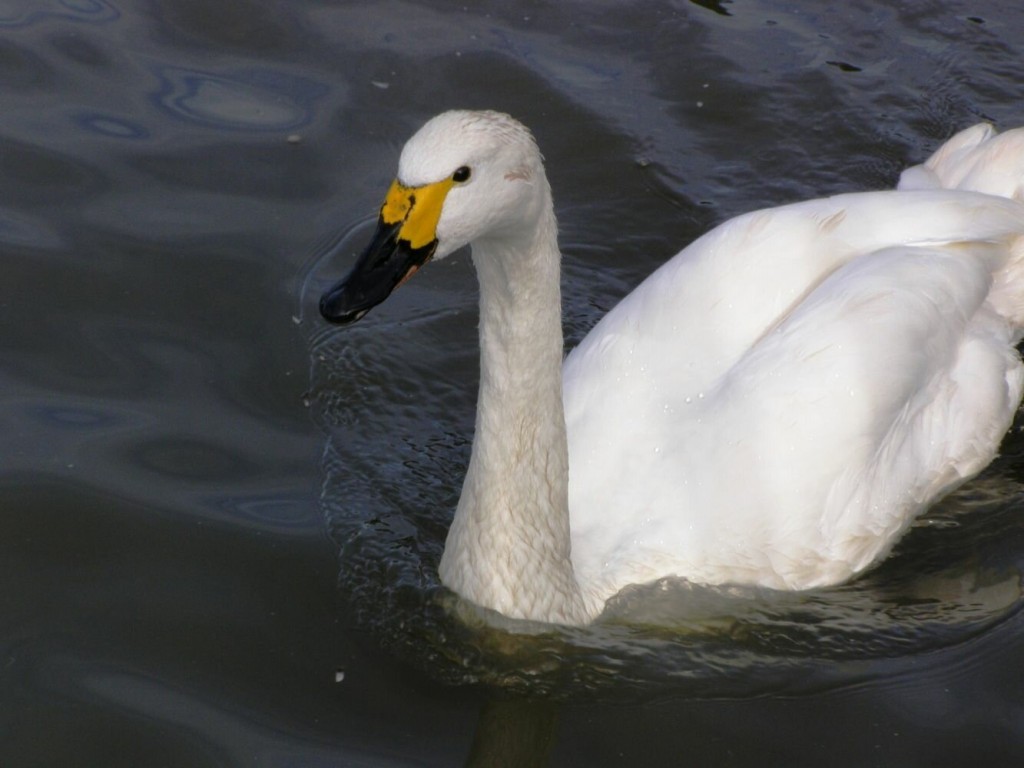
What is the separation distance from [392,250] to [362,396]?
2.57 m

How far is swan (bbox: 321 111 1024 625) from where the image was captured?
466 cm

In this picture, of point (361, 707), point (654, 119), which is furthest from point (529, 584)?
point (654, 119)

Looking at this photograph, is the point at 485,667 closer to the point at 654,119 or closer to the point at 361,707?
the point at 361,707

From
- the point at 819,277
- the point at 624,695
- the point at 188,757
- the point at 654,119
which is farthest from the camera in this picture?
the point at 654,119

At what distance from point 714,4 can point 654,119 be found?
1.49m

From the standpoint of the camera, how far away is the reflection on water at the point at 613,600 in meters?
5.40

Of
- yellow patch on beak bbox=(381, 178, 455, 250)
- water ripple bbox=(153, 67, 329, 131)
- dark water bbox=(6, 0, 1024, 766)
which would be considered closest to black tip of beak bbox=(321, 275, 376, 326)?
yellow patch on beak bbox=(381, 178, 455, 250)

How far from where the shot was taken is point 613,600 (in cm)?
558

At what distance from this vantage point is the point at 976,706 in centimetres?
531

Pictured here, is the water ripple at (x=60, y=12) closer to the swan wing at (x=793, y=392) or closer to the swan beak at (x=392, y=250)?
the swan wing at (x=793, y=392)

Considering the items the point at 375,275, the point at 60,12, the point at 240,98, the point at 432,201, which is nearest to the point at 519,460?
Result: the point at 375,275

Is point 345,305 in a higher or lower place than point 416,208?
lower

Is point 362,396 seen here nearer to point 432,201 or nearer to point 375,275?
point 375,275

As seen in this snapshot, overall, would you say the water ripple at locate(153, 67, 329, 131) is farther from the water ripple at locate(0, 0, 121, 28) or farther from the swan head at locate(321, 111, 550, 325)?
the swan head at locate(321, 111, 550, 325)
